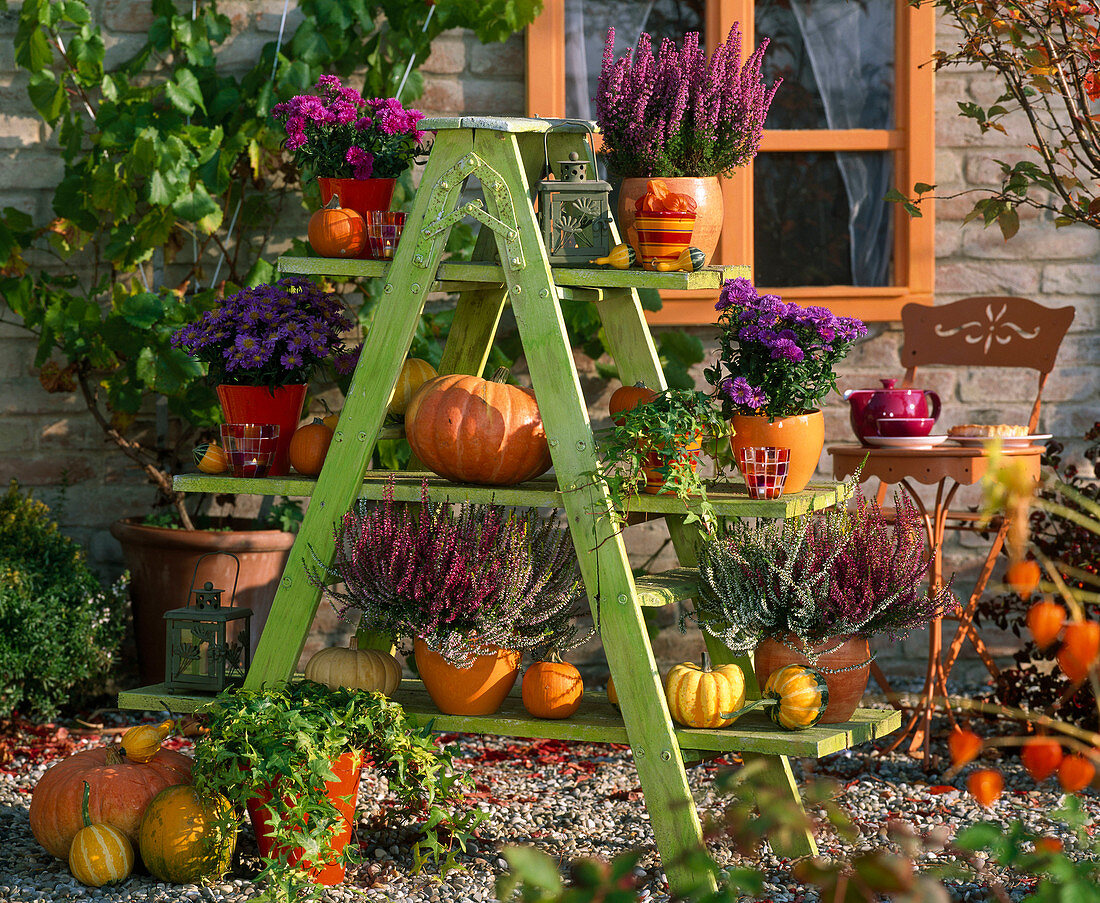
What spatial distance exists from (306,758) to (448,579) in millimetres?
466

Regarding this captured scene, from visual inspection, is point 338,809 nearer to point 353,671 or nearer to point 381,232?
point 353,671

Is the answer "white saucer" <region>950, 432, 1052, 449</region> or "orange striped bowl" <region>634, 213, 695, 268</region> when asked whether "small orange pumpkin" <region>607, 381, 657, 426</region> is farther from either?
"white saucer" <region>950, 432, 1052, 449</region>

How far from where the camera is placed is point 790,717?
101 inches

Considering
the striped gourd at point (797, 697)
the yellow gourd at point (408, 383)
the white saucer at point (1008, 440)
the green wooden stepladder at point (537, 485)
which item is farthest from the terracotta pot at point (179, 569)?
the white saucer at point (1008, 440)

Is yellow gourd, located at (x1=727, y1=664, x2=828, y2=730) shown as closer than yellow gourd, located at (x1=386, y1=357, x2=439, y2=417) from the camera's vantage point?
Yes

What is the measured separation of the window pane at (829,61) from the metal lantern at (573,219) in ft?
5.75

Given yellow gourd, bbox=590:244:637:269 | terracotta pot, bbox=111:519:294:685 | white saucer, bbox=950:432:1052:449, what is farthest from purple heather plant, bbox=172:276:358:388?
white saucer, bbox=950:432:1052:449

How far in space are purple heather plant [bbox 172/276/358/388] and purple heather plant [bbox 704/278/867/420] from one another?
0.98 m

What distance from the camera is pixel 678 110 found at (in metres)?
2.69

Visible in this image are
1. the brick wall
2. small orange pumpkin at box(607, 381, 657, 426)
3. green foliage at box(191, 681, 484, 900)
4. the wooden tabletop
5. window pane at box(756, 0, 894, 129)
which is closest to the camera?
green foliage at box(191, 681, 484, 900)

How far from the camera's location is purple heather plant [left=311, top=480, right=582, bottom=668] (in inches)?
103

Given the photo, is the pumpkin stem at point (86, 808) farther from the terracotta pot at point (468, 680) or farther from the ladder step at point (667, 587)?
the ladder step at point (667, 587)

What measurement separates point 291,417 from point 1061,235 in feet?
9.15

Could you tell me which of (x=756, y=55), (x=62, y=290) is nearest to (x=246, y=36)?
(x=62, y=290)
